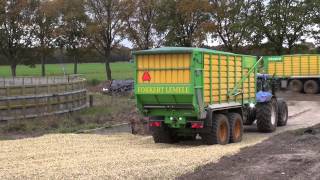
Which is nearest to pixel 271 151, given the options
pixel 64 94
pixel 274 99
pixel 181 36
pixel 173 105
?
pixel 173 105

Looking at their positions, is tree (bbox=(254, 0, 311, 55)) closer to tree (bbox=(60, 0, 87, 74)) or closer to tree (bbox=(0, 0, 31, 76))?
tree (bbox=(60, 0, 87, 74))

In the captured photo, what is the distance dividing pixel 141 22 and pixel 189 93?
36522mm

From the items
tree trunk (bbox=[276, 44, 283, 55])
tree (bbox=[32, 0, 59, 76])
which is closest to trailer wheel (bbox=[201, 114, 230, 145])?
tree (bbox=[32, 0, 59, 76])

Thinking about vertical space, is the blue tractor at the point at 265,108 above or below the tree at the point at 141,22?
below

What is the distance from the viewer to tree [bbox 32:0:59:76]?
163 feet

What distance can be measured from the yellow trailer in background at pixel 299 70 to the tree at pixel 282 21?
8.69 meters

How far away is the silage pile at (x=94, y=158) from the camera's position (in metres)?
10.4

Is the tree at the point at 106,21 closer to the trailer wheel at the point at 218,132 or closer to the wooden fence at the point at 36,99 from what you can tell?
the wooden fence at the point at 36,99

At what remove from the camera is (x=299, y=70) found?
41.4 meters

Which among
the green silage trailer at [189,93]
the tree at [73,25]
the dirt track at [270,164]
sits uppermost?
the tree at [73,25]

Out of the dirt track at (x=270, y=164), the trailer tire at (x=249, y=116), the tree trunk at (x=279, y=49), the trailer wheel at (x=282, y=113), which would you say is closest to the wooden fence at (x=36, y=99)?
the trailer tire at (x=249, y=116)

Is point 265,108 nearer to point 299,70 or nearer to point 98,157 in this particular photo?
point 98,157

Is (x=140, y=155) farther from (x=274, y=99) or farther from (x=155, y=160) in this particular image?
(x=274, y=99)

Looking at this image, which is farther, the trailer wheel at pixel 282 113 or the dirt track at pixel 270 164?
the trailer wheel at pixel 282 113
